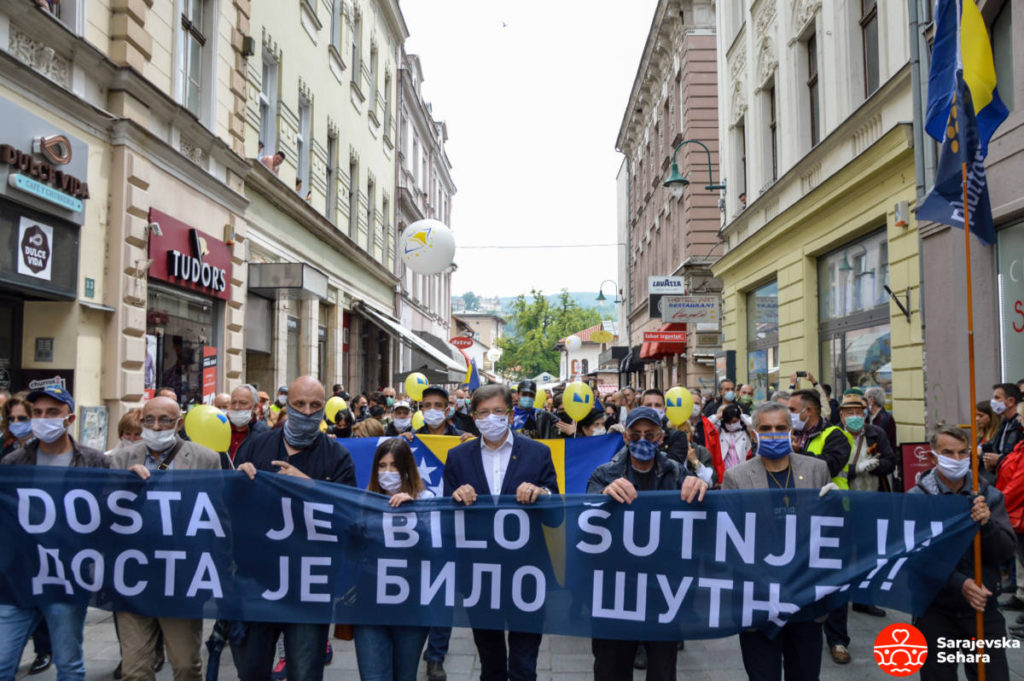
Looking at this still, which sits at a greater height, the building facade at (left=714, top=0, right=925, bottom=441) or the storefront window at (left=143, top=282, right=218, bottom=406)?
the building facade at (left=714, top=0, right=925, bottom=441)

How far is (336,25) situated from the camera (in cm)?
2109

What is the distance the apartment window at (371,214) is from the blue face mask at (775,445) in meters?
22.0

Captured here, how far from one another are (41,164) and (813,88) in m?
12.6

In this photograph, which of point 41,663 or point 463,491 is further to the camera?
point 41,663

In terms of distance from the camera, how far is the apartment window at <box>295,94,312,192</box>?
18.6 m

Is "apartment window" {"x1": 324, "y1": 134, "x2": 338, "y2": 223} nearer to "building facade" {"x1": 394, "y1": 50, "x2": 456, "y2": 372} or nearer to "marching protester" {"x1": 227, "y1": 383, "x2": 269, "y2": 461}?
"building facade" {"x1": 394, "y1": 50, "x2": 456, "y2": 372}

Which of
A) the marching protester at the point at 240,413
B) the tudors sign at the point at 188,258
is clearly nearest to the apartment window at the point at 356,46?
the tudors sign at the point at 188,258

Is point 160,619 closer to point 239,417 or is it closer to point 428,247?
point 239,417

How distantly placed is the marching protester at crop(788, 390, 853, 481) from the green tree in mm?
72787

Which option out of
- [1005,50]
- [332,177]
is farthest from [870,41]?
[332,177]

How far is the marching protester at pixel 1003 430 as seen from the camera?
6.28m

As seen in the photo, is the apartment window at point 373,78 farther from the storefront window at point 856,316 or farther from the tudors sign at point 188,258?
the storefront window at point 856,316

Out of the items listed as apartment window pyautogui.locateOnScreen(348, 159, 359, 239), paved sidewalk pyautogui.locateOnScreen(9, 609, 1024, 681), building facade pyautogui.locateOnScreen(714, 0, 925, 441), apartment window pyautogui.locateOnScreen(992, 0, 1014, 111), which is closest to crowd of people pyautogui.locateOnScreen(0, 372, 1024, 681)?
paved sidewalk pyautogui.locateOnScreen(9, 609, 1024, 681)

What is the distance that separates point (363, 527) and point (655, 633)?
1.66m
